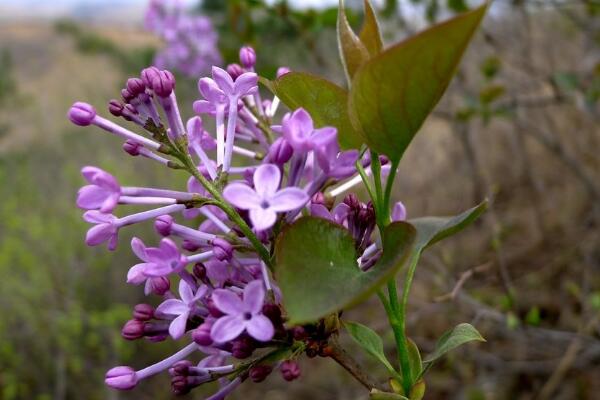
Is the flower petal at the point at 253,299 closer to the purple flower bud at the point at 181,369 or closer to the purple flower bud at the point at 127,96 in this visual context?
the purple flower bud at the point at 181,369

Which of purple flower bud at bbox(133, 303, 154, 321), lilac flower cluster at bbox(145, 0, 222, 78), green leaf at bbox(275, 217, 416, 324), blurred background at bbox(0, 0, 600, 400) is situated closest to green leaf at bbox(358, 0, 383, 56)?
green leaf at bbox(275, 217, 416, 324)

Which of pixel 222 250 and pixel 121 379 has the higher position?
pixel 222 250

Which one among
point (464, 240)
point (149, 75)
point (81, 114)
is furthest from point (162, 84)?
point (464, 240)

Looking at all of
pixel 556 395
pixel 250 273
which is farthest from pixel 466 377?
pixel 250 273

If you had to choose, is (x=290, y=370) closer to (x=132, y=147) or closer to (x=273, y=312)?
(x=273, y=312)

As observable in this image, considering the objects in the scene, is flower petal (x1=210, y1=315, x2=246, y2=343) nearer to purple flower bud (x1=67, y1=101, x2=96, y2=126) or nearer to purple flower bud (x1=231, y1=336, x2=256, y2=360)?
purple flower bud (x1=231, y1=336, x2=256, y2=360)

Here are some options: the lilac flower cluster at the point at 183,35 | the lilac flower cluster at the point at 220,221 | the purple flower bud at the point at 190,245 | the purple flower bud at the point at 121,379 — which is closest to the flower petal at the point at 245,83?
the lilac flower cluster at the point at 220,221

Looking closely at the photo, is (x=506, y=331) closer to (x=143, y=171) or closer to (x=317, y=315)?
(x=317, y=315)
